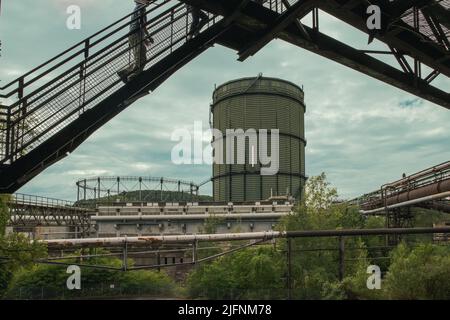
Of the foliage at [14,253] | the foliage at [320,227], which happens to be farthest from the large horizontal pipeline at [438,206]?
the foliage at [14,253]

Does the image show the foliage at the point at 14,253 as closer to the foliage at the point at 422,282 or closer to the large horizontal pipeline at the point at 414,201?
the foliage at the point at 422,282

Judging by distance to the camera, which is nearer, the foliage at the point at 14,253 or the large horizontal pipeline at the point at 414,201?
the foliage at the point at 14,253

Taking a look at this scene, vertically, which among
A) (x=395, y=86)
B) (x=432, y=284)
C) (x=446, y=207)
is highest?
(x=395, y=86)

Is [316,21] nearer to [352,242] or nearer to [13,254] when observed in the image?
[13,254]

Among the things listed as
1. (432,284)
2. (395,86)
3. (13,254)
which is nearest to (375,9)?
(395,86)

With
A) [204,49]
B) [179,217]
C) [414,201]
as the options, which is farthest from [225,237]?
[179,217]

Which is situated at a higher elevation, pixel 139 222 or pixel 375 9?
pixel 375 9
